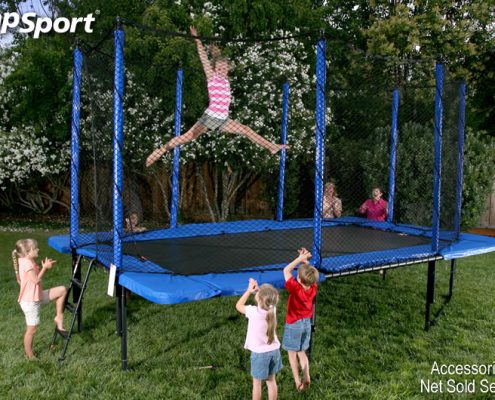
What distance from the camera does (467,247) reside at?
3984 mm

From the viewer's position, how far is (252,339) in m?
2.31

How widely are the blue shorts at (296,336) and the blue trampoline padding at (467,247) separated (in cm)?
155

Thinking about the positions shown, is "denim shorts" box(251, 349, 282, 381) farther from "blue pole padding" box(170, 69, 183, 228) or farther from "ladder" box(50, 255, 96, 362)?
"blue pole padding" box(170, 69, 183, 228)

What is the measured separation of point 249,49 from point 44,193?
15.5 feet

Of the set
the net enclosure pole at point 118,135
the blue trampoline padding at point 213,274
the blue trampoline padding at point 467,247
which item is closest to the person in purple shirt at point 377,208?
the blue trampoline padding at point 213,274

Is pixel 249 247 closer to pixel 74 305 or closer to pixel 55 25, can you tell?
pixel 74 305

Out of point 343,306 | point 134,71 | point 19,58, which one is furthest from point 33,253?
point 19,58

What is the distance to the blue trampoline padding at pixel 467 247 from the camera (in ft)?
12.4

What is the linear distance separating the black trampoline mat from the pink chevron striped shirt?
1.00m

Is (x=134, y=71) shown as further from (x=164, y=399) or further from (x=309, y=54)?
(x=164, y=399)

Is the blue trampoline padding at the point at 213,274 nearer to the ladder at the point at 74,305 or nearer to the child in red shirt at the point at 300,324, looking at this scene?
the ladder at the point at 74,305

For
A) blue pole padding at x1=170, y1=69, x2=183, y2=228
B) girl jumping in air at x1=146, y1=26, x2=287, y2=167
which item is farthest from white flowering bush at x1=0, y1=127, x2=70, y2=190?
girl jumping in air at x1=146, y1=26, x2=287, y2=167

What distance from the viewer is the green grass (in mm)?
2641

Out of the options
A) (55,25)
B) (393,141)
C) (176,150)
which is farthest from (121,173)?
(55,25)
